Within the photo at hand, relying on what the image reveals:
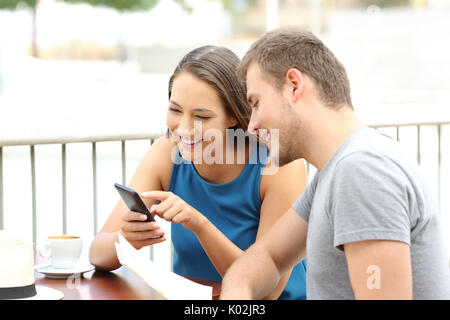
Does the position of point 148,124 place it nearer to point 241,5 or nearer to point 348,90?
point 348,90

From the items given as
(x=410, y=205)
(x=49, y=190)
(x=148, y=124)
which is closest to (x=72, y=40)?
(x=49, y=190)

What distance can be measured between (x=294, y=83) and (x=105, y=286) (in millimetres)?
732

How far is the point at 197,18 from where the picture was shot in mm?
30625

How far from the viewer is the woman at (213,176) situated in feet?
6.64

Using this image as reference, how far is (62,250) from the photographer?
1860 millimetres

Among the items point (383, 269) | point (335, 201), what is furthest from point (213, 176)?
point (383, 269)

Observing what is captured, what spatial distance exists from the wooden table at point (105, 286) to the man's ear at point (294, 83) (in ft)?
1.85

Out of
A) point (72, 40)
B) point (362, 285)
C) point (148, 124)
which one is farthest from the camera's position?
point (72, 40)

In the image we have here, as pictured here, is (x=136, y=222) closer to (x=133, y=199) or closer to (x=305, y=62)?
(x=133, y=199)

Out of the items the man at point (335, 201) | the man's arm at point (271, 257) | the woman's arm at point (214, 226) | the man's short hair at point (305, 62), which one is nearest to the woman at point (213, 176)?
the woman's arm at point (214, 226)

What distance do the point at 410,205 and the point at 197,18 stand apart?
98.8 ft

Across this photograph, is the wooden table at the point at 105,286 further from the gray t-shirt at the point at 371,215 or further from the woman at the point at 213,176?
the gray t-shirt at the point at 371,215

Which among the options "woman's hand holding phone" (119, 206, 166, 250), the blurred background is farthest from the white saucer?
the blurred background

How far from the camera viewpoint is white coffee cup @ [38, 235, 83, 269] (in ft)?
6.09
